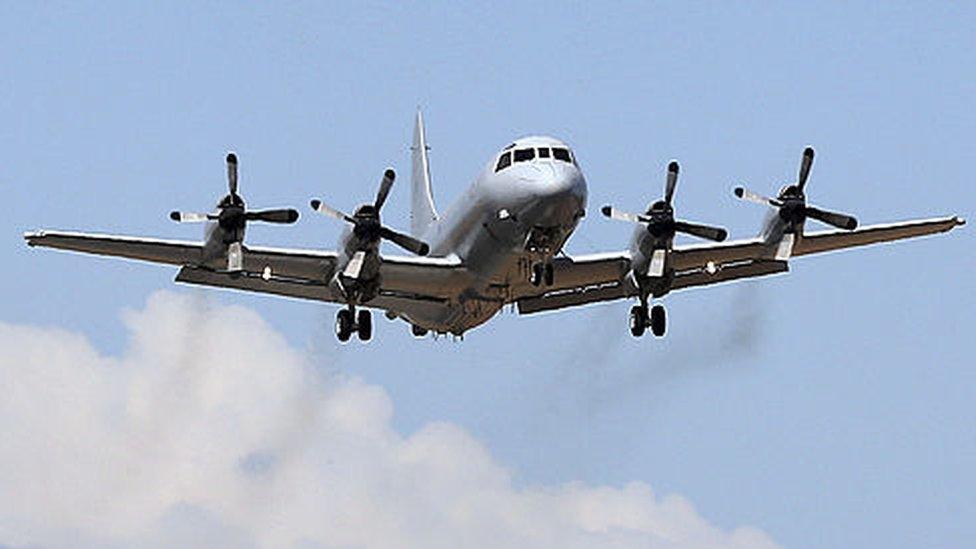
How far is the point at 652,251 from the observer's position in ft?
175

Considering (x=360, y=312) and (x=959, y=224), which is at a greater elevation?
(x=959, y=224)

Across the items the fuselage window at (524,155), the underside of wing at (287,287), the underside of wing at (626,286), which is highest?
the fuselage window at (524,155)

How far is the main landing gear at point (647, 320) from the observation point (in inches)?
2127

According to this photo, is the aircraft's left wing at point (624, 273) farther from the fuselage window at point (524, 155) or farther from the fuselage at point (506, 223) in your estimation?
the fuselage window at point (524, 155)

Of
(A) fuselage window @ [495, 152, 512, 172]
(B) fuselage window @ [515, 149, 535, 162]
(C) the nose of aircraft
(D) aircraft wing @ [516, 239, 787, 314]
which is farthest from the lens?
(D) aircraft wing @ [516, 239, 787, 314]

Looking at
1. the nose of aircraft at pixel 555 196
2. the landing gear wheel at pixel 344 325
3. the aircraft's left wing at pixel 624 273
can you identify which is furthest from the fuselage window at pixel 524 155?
the landing gear wheel at pixel 344 325

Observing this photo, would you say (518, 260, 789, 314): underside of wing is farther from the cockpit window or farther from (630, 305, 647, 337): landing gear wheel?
the cockpit window

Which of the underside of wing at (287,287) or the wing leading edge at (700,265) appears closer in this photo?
the underside of wing at (287,287)

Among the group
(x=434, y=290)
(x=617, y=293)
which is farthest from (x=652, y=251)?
(x=434, y=290)

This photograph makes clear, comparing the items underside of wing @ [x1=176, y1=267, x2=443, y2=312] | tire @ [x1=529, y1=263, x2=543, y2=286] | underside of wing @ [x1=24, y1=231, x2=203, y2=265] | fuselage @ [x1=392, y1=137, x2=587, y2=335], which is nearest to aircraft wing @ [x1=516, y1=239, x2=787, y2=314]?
fuselage @ [x1=392, y1=137, x2=587, y2=335]

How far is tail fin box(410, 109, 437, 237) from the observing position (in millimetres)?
64062

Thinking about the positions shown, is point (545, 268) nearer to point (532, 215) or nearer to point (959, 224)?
point (532, 215)

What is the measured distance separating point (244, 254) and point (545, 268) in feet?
23.5

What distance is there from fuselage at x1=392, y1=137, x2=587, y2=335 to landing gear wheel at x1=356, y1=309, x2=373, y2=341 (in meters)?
1.76
